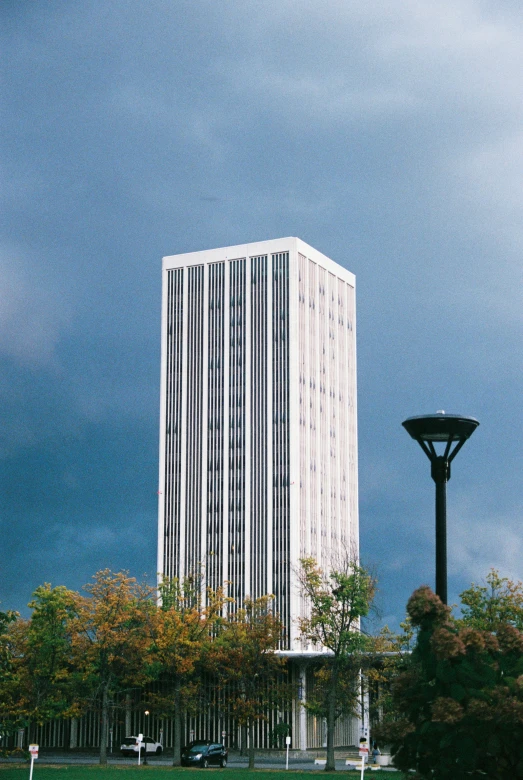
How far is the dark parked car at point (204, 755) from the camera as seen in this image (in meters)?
72.4

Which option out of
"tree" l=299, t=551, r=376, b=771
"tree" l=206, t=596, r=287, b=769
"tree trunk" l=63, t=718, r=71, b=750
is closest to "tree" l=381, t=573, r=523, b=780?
"tree" l=299, t=551, r=376, b=771

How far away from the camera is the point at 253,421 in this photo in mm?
134000

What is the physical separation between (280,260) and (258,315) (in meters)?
7.15

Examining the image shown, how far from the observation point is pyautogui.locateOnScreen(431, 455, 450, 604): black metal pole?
16.8 meters

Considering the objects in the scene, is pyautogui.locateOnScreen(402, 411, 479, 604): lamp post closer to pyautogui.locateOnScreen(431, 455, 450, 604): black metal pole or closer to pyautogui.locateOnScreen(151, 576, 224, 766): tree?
pyautogui.locateOnScreen(431, 455, 450, 604): black metal pole

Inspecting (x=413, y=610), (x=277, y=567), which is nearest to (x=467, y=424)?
(x=413, y=610)

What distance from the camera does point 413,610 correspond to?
14453mm

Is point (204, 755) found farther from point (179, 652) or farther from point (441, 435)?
point (441, 435)

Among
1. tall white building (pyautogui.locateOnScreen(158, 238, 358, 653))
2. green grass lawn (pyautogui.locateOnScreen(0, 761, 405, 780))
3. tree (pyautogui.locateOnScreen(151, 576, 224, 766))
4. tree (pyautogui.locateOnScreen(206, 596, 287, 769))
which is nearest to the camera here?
green grass lawn (pyautogui.locateOnScreen(0, 761, 405, 780))

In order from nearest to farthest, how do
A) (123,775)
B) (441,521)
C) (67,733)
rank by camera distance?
(441,521) < (123,775) < (67,733)

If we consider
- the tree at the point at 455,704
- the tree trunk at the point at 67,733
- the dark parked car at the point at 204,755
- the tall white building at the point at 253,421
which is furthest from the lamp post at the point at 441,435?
the tall white building at the point at 253,421

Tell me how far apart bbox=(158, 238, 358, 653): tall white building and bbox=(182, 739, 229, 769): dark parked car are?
51.7 meters

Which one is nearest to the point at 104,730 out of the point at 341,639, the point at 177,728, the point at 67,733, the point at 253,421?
the point at 177,728

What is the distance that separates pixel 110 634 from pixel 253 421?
206 ft
